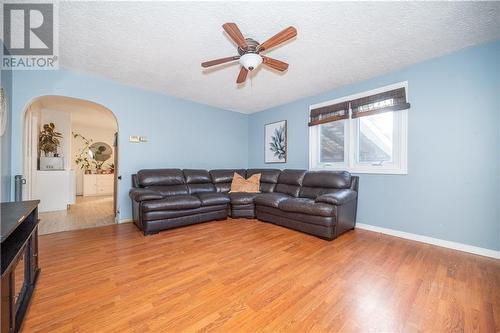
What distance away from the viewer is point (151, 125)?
12.7ft

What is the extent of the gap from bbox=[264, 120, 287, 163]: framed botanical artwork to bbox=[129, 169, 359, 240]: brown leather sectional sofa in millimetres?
549

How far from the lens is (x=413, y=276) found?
1.80 metres

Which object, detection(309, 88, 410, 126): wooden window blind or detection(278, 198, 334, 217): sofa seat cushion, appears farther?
detection(309, 88, 410, 126): wooden window blind

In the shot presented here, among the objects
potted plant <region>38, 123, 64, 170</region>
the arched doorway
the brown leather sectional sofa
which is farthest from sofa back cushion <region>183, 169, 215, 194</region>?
potted plant <region>38, 123, 64, 170</region>

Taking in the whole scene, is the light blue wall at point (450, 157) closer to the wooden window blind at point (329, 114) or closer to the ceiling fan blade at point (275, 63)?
the wooden window blind at point (329, 114)

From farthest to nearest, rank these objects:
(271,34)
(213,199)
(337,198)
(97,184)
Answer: (97,184)
(213,199)
(337,198)
(271,34)

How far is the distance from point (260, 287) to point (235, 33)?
222 cm

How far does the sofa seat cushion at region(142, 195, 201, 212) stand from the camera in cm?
286

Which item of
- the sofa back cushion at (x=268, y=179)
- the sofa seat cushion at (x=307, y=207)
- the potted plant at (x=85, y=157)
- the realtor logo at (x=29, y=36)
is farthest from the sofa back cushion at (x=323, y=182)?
the potted plant at (x=85, y=157)

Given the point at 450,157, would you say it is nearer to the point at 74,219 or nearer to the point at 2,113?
the point at 2,113

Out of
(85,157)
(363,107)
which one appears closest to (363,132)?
(363,107)

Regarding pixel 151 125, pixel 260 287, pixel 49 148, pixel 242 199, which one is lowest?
pixel 260 287

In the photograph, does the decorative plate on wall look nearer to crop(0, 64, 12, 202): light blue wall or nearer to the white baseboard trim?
crop(0, 64, 12, 202): light blue wall

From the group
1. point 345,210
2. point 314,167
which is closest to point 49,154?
point 314,167
